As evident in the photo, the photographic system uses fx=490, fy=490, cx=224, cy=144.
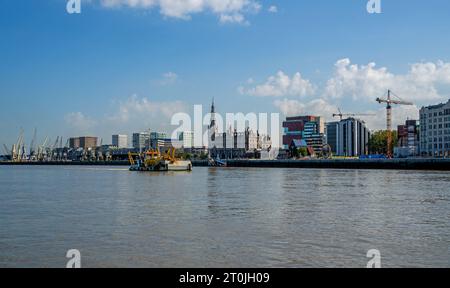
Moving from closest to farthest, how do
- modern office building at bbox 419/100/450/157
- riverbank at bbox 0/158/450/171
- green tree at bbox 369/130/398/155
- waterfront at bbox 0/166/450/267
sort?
waterfront at bbox 0/166/450/267 < riverbank at bbox 0/158/450/171 < modern office building at bbox 419/100/450/157 < green tree at bbox 369/130/398/155

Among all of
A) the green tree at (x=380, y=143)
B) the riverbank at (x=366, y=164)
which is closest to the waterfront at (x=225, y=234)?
the riverbank at (x=366, y=164)

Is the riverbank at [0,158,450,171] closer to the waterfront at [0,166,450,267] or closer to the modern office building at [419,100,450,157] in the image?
the modern office building at [419,100,450,157]

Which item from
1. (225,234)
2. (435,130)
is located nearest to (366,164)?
(435,130)

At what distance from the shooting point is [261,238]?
18250 mm

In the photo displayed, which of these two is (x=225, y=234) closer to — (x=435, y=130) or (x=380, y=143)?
(x=435, y=130)

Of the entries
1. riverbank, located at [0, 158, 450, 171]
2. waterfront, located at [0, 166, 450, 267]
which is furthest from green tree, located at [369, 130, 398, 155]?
waterfront, located at [0, 166, 450, 267]

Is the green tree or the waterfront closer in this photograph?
the waterfront

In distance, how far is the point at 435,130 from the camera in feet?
500

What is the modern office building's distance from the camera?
146875 millimetres

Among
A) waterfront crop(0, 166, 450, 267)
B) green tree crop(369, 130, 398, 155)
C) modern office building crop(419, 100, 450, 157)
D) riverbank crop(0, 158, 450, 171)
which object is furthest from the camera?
green tree crop(369, 130, 398, 155)

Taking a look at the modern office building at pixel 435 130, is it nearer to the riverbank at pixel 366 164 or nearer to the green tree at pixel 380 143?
the green tree at pixel 380 143
